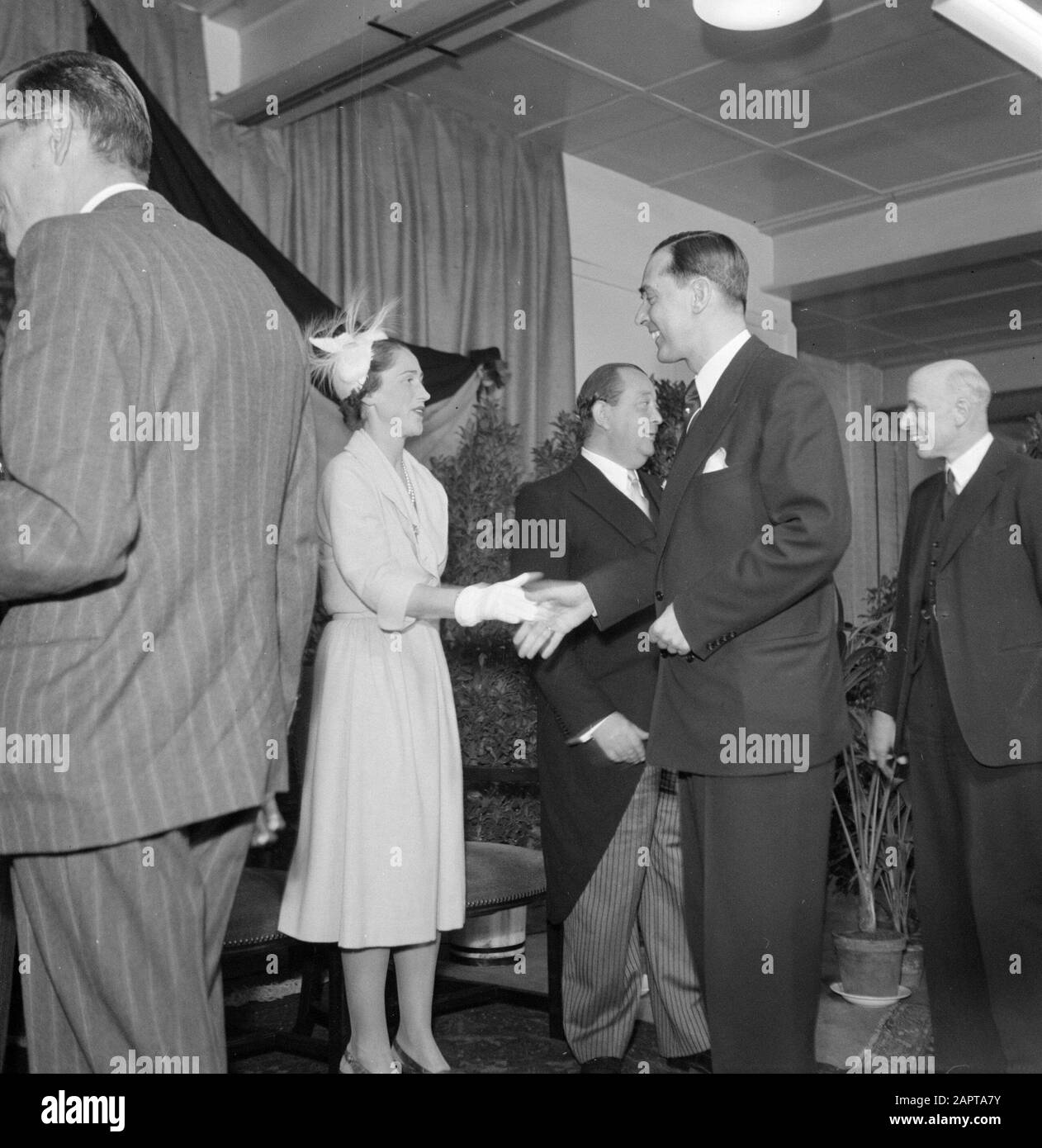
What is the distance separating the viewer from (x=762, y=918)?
6.35 ft

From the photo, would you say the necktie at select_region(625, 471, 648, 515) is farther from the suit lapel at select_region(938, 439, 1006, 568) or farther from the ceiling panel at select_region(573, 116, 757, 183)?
the ceiling panel at select_region(573, 116, 757, 183)

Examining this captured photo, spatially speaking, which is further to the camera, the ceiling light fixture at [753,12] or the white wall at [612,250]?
the white wall at [612,250]

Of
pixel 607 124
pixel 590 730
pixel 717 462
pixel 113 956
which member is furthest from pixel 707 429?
pixel 607 124

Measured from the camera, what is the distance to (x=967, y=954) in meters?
2.83

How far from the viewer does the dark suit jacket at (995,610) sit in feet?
8.79

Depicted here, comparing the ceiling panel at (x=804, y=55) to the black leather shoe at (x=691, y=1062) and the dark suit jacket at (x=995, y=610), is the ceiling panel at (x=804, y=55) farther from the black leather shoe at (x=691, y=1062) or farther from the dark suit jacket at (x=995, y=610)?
the black leather shoe at (x=691, y=1062)

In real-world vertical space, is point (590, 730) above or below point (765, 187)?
below

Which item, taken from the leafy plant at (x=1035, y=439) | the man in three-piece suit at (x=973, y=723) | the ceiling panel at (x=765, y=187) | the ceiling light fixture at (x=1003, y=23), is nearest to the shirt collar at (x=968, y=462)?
the man in three-piece suit at (x=973, y=723)

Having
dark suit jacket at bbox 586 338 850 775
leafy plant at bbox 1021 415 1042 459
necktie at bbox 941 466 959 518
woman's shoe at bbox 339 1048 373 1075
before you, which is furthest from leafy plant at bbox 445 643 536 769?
dark suit jacket at bbox 586 338 850 775

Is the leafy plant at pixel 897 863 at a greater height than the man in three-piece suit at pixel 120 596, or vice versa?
the man in three-piece suit at pixel 120 596

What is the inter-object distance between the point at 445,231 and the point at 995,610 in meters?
3.43

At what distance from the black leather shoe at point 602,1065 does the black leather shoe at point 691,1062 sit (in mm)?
129

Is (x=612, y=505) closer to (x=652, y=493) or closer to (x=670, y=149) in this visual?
(x=652, y=493)

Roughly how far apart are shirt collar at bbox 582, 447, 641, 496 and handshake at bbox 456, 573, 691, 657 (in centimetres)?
50
